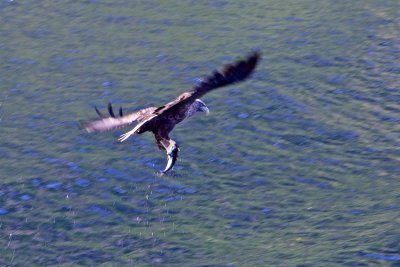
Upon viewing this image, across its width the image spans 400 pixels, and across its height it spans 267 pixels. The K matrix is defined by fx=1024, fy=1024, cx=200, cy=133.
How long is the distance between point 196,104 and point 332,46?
7334mm

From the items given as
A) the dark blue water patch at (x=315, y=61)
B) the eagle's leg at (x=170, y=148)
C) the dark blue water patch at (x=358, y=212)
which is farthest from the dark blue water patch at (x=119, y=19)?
the eagle's leg at (x=170, y=148)

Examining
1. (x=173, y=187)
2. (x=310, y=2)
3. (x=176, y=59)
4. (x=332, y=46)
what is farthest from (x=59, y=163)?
(x=310, y=2)

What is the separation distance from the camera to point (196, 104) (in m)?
11.7

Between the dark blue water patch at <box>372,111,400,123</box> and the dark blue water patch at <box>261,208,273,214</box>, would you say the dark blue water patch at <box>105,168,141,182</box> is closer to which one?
the dark blue water patch at <box>261,208,273,214</box>

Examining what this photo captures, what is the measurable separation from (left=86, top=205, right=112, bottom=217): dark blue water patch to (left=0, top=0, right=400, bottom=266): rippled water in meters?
0.01

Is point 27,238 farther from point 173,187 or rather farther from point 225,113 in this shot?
point 225,113

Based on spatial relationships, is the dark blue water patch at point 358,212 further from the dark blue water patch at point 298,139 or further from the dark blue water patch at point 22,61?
the dark blue water patch at point 22,61

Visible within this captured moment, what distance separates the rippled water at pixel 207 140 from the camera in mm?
12297

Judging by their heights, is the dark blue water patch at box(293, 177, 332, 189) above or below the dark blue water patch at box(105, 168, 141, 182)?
below

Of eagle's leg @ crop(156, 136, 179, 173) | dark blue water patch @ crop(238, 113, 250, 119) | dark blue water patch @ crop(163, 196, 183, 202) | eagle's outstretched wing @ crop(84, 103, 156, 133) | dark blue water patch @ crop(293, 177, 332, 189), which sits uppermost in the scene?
eagle's outstretched wing @ crop(84, 103, 156, 133)

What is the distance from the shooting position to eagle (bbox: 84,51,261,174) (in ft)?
32.9

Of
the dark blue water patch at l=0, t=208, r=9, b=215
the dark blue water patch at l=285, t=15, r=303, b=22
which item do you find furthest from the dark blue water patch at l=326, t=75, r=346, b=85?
the dark blue water patch at l=0, t=208, r=9, b=215

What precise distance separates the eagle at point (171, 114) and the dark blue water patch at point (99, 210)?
247 cm

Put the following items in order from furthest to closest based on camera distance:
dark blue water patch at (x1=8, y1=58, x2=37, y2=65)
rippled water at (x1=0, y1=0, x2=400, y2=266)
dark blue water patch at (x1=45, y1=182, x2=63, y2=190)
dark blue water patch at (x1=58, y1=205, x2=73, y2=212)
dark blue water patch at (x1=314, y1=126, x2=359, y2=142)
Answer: dark blue water patch at (x1=8, y1=58, x2=37, y2=65)
dark blue water patch at (x1=314, y1=126, x2=359, y2=142)
dark blue water patch at (x1=45, y1=182, x2=63, y2=190)
dark blue water patch at (x1=58, y1=205, x2=73, y2=212)
rippled water at (x1=0, y1=0, x2=400, y2=266)
